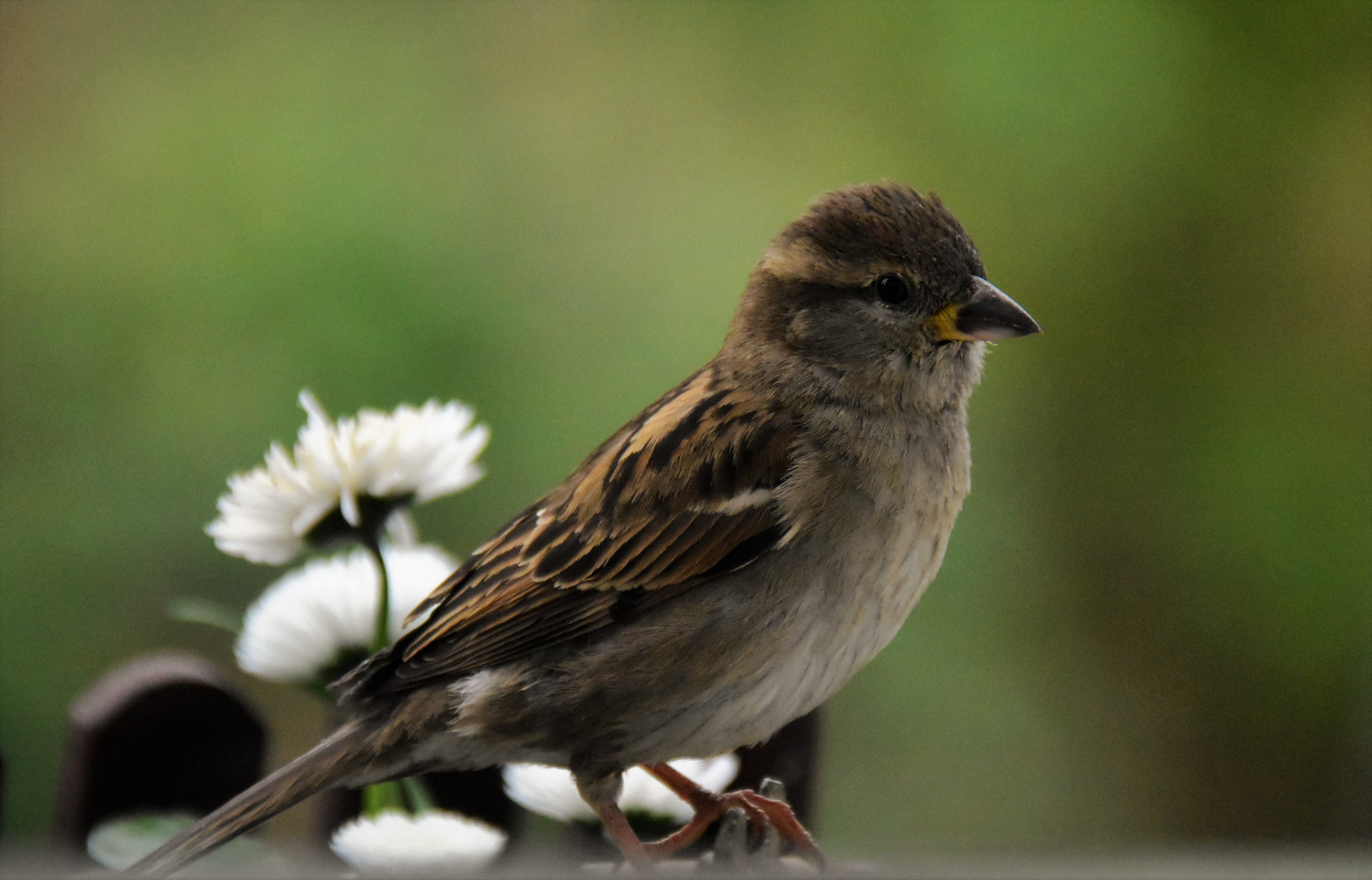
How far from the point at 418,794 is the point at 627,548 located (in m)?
0.30

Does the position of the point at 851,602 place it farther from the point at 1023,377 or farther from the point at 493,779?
the point at 1023,377

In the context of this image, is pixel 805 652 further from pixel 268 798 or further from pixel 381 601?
pixel 268 798

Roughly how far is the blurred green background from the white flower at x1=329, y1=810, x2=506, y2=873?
5.09 feet

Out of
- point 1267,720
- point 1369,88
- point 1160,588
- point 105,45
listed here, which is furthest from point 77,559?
point 1369,88

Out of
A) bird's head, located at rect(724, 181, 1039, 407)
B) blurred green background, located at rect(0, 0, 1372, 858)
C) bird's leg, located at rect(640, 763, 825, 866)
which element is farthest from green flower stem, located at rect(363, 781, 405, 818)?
blurred green background, located at rect(0, 0, 1372, 858)

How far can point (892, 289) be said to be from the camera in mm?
1405

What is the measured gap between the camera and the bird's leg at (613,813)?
4.09 ft

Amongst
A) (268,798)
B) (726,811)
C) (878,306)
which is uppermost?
(878,306)

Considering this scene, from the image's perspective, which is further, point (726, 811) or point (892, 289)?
point (892, 289)

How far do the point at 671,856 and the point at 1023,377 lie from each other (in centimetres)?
182

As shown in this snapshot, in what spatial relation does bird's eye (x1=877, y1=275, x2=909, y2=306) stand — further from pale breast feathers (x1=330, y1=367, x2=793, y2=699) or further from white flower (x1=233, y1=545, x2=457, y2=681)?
white flower (x1=233, y1=545, x2=457, y2=681)

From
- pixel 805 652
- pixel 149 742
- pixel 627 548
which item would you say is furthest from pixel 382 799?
pixel 805 652

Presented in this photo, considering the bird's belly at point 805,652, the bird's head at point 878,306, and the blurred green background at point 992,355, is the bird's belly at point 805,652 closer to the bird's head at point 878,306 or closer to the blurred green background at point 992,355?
the bird's head at point 878,306

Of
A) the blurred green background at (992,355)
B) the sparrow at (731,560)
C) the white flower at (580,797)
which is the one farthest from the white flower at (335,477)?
the blurred green background at (992,355)
